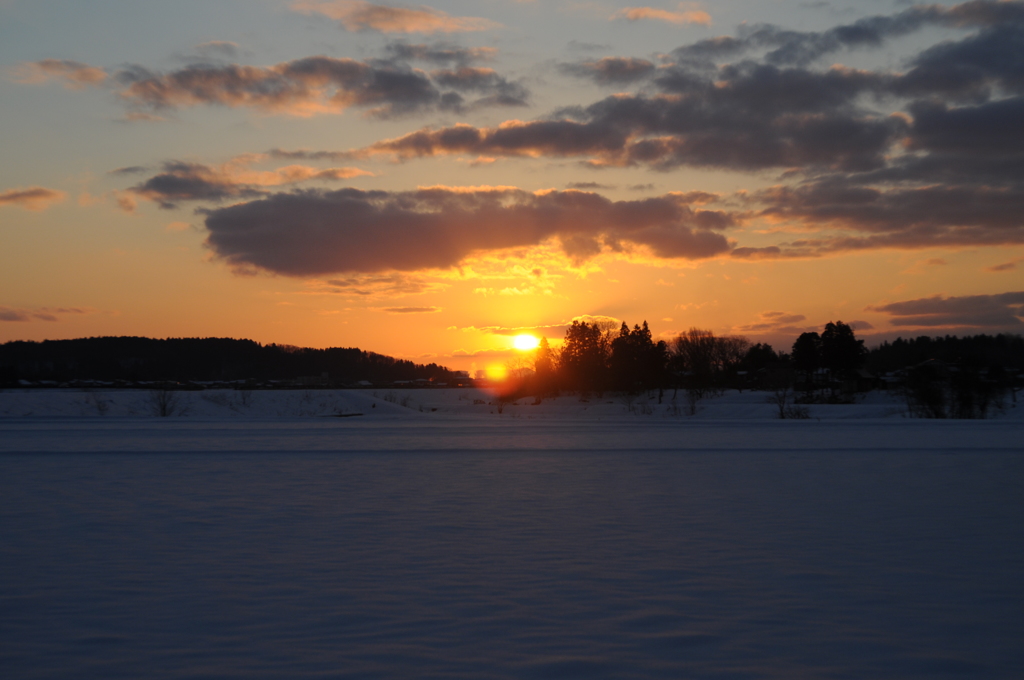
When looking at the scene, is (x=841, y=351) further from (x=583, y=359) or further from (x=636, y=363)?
(x=583, y=359)

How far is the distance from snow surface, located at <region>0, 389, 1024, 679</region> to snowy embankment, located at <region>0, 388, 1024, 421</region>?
4461 centimetres

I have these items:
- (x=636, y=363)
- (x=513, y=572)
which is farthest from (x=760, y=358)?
(x=513, y=572)

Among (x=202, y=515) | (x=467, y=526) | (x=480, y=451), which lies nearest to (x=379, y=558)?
(x=467, y=526)

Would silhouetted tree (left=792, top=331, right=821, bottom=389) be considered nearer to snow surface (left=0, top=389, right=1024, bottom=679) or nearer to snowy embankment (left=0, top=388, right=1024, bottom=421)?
snowy embankment (left=0, top=388, right=1024, bottom=421)

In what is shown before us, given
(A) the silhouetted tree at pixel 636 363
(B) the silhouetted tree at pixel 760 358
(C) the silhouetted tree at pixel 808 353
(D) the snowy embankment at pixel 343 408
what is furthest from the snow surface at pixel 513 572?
(B) the silhouetted tree at pixel 760 358

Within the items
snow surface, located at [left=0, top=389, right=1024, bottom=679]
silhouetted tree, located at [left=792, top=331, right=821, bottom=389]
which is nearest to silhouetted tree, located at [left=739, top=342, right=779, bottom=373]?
silhouetted tree, located at [left=792, top=331, right=821, bottom=389]

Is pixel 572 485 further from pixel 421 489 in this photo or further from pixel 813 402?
pixel 813 402

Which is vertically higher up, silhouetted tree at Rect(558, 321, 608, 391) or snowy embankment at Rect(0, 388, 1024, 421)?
silhouetted tree at Rect(558, 321, 608, 391)

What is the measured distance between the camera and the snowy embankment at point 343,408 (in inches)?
2522

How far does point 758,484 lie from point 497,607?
10.3 meters

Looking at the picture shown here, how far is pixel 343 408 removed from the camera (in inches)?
3009

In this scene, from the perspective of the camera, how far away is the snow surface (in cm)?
559

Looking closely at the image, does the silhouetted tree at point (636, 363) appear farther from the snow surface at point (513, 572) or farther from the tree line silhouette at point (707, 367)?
the snow surface at point (513, 572)

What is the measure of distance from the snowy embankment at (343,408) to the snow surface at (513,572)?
4461cm
